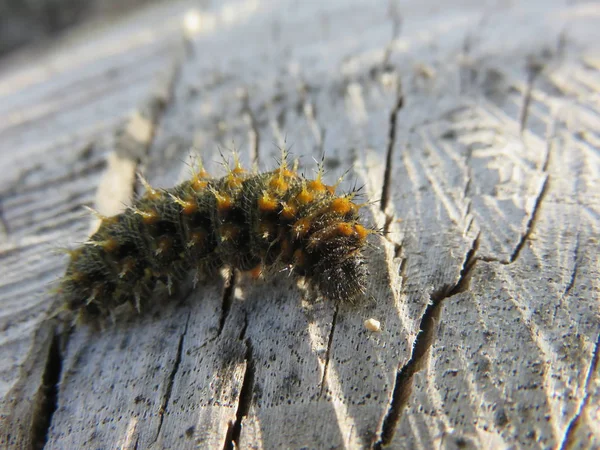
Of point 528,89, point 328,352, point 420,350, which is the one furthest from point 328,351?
point 528,89

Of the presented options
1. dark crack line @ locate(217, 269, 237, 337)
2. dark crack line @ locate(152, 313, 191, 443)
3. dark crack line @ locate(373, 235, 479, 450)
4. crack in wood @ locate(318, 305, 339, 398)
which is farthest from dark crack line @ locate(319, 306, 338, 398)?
dark crack line @ locate(152, 313, 191, 443)

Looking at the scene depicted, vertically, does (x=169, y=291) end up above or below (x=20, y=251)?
below

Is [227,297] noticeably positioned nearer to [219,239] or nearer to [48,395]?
[219,239]

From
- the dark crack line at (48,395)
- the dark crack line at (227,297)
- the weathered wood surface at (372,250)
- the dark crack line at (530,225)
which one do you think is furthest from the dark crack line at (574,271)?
the dark crack line at (48,395)

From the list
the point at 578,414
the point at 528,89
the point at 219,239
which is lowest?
the point at 578,414

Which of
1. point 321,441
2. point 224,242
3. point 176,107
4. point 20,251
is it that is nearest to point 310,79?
point 176,107

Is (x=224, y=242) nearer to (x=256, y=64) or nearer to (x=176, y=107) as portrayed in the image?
(x=176, y=107)
